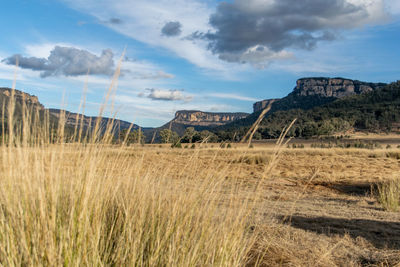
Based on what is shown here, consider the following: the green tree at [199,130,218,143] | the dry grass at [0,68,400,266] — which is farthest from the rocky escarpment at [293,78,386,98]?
the green tree at [199,130,218,143]

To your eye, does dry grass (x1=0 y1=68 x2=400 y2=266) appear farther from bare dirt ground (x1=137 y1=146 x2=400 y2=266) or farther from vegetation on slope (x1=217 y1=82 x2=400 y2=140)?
vegetation on slope (x1=217 y1=82 x2=400 y2=140)

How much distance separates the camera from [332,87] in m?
133

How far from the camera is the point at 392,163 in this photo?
604 inches

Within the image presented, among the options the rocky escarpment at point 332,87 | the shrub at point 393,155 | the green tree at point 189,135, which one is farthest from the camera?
the rocky escarpment at point 332,87

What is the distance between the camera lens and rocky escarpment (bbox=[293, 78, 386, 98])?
128 meters

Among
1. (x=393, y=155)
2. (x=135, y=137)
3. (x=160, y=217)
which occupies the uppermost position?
(x=135, y=137)

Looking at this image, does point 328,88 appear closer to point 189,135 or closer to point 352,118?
point 352,118

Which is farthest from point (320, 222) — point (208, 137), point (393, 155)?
point (393, 155)

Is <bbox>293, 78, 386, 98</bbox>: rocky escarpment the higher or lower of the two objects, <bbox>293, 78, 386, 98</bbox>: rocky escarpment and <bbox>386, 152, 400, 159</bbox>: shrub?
the higher

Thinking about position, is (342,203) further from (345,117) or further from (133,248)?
(345,117)

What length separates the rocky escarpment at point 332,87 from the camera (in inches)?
5059

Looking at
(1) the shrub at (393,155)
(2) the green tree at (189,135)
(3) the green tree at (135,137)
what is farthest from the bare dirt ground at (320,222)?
(1) the shrub at (393,155)

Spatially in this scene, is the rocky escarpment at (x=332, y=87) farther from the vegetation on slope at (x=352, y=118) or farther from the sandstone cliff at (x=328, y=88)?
the vegetation on slope at (x=352, y=118)

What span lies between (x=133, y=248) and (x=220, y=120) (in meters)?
174
